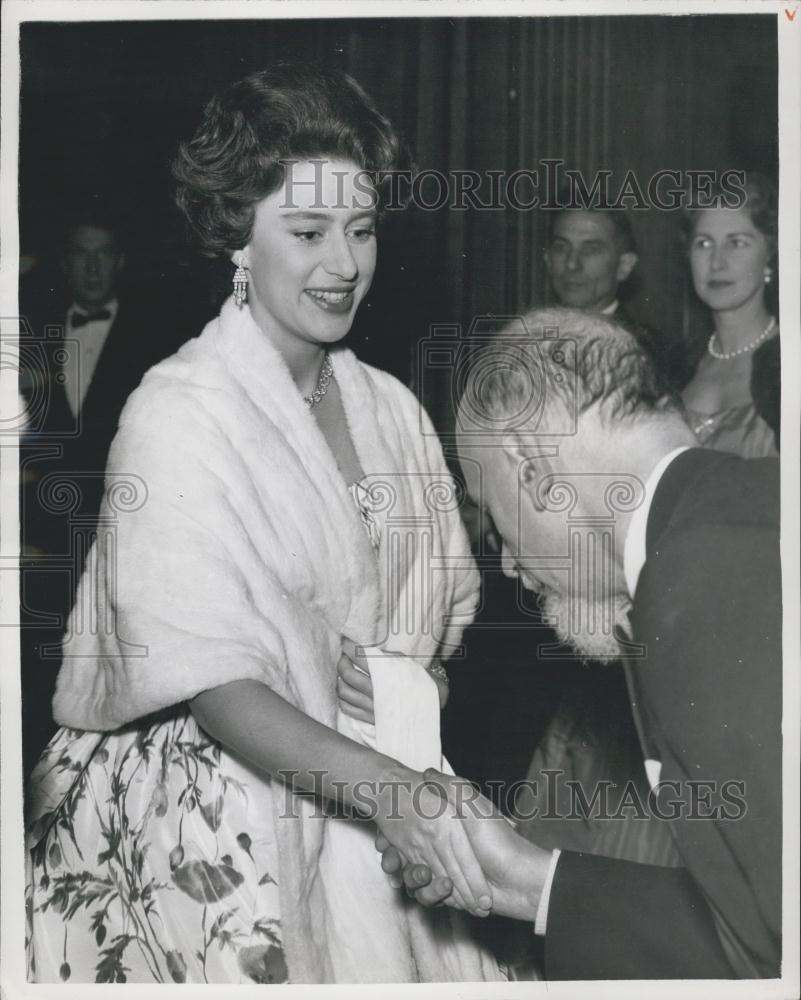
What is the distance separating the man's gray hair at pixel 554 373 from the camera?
181 cm

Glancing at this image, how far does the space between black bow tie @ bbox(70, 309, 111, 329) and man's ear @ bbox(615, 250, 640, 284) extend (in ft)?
2.70

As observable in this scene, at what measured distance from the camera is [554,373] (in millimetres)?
1821

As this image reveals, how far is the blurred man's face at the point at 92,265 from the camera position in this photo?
1.78m

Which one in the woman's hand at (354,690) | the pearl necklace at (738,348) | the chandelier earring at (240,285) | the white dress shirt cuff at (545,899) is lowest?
the white dress shirt cuff at (545,899)

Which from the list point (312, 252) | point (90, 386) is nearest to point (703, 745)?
point (312, 252)

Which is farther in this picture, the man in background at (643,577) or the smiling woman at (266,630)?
the man in background at (643,577)

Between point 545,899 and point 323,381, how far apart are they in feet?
2.95

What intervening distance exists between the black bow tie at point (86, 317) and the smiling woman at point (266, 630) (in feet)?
0.46

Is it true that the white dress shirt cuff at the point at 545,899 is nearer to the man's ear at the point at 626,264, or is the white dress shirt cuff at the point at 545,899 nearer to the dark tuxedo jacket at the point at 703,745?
the dark tuxedo jacket at the point at 703,745

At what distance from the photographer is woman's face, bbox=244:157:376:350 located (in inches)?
68.2

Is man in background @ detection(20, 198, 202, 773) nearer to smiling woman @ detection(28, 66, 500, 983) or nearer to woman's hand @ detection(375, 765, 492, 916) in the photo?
smiling woman @ detection(28, 66, 500, 983)

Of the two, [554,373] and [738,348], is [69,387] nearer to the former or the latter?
[554,373]

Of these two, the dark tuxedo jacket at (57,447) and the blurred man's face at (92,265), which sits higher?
the blurred man's face at (92,265)

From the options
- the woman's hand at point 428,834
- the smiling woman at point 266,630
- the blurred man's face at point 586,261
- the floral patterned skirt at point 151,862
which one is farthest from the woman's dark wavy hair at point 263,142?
the woman's hand at point 428,834
